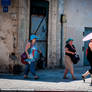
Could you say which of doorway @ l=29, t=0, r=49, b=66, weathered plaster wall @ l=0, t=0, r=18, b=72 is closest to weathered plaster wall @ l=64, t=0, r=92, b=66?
doorway @ l=29, t=0, r=49, b=66

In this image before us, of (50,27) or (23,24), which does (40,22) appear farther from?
(23,24)

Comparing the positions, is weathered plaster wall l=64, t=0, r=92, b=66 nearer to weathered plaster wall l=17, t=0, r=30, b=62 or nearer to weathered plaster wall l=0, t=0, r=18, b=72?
weathered plaster wall l=17, t=0, r=30, b=62

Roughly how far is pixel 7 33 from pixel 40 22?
2.31 m

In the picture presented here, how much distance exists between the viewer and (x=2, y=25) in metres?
11.6

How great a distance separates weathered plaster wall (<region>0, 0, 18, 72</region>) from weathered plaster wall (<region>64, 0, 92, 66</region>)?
12.8ft

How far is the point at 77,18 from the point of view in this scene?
15164mm

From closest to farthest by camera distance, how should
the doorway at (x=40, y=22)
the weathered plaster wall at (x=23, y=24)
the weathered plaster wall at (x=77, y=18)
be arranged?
the weathered plaster wall at (x=23, y=24) → the doorway at (x=40, y=22) → the weathered plaster wall at (x=77, y=18)

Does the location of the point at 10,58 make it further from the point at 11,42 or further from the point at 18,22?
the point at 18,22

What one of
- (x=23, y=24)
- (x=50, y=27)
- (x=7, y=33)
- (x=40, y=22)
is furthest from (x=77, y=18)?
(x=7, y=33)

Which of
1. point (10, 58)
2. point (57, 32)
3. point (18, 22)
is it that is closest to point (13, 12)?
point (18, 22)

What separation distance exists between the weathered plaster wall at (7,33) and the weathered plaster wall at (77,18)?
3897 millimetres

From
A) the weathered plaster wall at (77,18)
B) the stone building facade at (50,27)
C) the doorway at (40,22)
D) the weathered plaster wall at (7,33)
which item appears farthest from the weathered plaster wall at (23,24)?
the weathered plaster wall at (77,18)

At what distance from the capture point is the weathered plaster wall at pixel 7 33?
11.5m

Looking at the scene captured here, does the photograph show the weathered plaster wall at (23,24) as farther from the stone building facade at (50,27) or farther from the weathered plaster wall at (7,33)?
the weathered plaster wall at (7,33)
